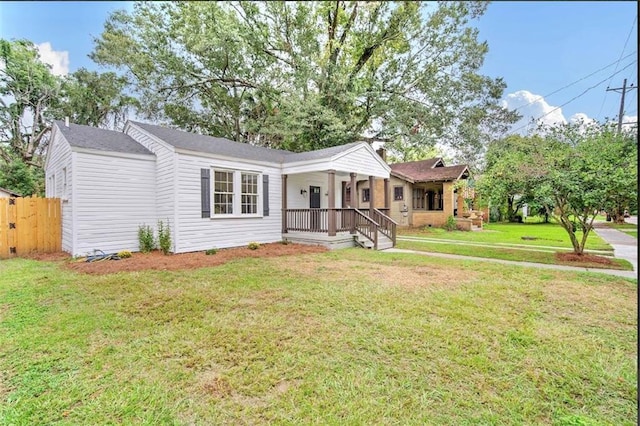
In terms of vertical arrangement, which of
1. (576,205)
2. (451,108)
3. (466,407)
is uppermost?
(451,108)

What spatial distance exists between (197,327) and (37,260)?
7.22 m

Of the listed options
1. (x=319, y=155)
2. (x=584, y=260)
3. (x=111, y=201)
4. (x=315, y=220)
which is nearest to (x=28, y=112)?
(x=111, y=201)

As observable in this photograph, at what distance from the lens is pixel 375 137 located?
17.2m

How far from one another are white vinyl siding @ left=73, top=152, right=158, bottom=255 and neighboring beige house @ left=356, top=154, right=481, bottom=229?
37.7 feet

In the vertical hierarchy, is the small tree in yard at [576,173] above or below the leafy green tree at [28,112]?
below

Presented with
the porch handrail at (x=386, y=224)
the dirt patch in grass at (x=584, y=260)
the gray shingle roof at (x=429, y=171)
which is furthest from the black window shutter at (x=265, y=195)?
the gray shingle roof at (x=429, y=171)

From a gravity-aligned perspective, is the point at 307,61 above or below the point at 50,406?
above

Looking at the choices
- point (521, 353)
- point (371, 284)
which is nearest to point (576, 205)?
point (371, 284)

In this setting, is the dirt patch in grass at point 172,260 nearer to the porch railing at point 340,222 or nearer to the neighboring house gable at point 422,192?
the porch railing at point 340,222

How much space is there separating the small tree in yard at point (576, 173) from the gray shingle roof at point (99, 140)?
11490 millimetres

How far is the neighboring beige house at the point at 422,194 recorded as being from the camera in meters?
18.2

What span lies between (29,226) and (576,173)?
1482cm

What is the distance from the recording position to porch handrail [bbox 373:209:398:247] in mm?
11266

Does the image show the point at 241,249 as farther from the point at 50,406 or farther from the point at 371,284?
the point at 50,406
